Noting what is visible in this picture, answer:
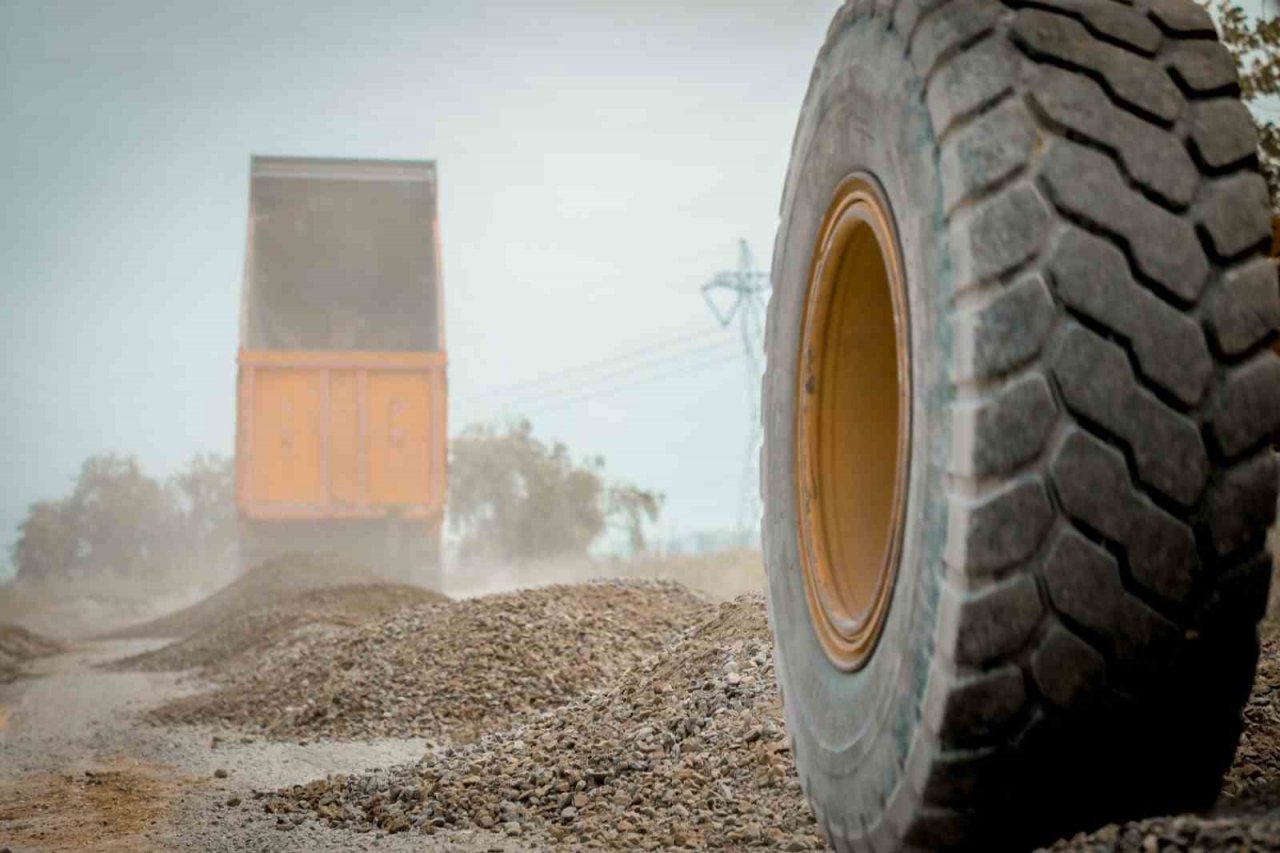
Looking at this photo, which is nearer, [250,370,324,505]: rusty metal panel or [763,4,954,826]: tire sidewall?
[763,4,954,826]: tire sidewall

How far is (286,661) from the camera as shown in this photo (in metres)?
8.42

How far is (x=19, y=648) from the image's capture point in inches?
492

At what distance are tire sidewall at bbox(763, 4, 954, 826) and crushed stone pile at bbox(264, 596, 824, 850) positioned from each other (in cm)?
56

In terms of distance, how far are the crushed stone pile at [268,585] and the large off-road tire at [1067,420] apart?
1103cm

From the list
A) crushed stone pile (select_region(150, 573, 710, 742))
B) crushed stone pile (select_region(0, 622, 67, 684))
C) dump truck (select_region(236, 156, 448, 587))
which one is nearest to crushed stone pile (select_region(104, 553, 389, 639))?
dump truck (select_region(236, 156, 448, 587))

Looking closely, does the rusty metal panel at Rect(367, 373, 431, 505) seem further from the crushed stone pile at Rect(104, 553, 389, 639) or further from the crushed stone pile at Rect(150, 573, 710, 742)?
the crushed stone pile at Rect(150, 573, 710, 742)

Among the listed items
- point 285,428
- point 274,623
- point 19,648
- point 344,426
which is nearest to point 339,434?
point 344,426

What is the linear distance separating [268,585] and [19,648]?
8.05ft

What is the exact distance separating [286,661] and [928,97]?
7237mm

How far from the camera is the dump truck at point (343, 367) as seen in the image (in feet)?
48.2

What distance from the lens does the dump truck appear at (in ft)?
48.2

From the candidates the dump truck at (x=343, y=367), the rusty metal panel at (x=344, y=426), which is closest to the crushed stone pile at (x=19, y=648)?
the dump truck at (x=343, y=367)

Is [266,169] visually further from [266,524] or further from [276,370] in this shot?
[266,524]

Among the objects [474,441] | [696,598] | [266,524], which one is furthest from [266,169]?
[696,598]
